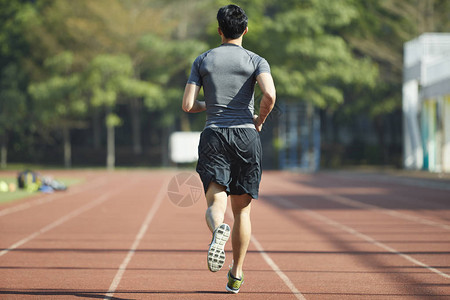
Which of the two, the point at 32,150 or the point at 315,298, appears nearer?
the point at 315,298

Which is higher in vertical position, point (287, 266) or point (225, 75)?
point (225, 75)

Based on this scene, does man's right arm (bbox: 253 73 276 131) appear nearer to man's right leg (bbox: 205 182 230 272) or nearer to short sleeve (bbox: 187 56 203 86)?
short sleeve (bbox: 187 56 203 86)

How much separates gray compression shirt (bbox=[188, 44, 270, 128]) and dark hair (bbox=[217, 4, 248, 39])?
10cm

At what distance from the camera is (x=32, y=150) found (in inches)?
1997

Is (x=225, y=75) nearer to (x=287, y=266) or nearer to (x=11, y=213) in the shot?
(x=287, y=266)

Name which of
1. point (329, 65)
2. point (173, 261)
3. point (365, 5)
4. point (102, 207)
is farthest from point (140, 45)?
point (173, 261)

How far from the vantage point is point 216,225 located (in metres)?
5.00

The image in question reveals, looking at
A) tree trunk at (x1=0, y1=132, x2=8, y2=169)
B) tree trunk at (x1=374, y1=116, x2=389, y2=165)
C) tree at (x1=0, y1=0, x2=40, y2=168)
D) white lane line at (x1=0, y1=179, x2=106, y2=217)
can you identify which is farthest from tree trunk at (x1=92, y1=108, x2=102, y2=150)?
white lane line at (x1=0, y1=179, x2=106, y2=217)

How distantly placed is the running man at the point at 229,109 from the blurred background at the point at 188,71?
29767 mm

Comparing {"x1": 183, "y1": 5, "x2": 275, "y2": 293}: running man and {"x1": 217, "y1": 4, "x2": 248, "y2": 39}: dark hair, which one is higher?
{"x1": 217, "y1": 4, "x2": 248, "y2": 39}: dark hair

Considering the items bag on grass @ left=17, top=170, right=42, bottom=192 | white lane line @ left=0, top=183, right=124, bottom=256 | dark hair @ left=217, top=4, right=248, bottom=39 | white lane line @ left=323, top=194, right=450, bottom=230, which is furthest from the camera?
bag on grass @ left=17, top=170, right=42, bottom=192

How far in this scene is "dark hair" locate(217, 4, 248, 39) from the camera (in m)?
5.22

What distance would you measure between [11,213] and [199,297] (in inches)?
381

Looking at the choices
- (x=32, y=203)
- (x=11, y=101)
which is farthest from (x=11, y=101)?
(x=32, y=203)
